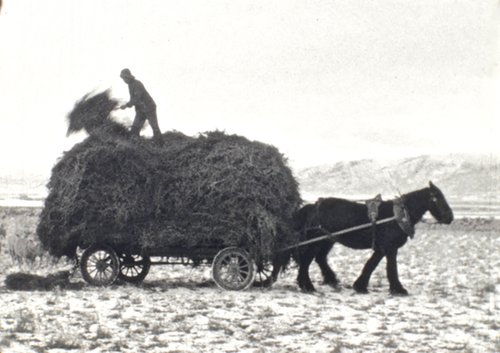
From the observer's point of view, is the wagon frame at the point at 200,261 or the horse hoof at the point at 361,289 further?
the horse hoof at the point at 361,289

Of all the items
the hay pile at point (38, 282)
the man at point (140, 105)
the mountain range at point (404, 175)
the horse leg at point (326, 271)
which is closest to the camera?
the hay pile at point (38, 282)

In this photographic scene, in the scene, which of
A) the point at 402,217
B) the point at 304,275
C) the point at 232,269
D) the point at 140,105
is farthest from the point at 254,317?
the point at 140,105

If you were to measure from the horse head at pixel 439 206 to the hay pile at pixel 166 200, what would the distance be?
84.9 inches

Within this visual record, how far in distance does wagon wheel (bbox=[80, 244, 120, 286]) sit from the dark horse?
2.75m

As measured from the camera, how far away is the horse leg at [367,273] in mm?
11016

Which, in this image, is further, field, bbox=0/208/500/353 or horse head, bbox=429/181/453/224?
horse head, bbox=429/181/453/224

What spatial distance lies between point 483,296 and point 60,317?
607cm

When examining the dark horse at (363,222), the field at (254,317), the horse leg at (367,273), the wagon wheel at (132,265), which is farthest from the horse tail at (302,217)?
the wagon wheel at (132,265)

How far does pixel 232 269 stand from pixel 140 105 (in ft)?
10.1

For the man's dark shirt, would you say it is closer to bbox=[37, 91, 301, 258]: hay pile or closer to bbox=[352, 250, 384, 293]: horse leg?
bbox=[37, 91, 301, 258]: hay pile

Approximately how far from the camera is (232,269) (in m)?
10.8

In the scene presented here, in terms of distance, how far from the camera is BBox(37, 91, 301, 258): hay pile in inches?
415

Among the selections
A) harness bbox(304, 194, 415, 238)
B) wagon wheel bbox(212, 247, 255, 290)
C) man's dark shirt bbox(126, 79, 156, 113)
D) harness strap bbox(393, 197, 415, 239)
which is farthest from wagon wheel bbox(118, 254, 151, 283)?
harness strap bbox(393, 197, 415, 239)

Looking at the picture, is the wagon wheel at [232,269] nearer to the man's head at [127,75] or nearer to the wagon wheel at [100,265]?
the wagon wheel at [100,265]
